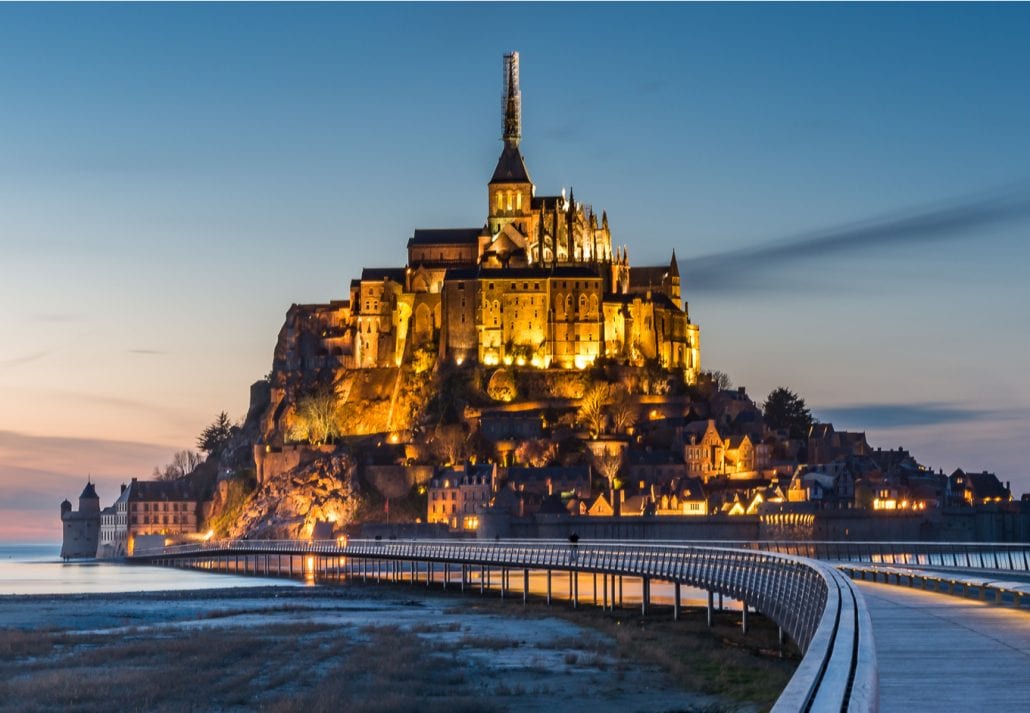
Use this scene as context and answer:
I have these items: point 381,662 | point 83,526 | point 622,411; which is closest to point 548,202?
point 622,411

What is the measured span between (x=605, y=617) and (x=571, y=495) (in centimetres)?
7475

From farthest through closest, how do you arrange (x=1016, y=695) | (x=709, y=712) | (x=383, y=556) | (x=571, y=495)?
(x=571, y=495), (x=383, y=556), (x=709, y=712), (x=1016, y=695)

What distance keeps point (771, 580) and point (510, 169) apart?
137509mm

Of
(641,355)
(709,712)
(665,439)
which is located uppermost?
(641,355)

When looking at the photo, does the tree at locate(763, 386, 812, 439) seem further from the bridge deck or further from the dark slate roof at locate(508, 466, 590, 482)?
the bridge deck

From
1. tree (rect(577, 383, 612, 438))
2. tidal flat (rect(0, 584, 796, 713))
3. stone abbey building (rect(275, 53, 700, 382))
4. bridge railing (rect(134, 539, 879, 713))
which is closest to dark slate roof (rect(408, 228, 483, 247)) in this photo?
stone abbey building (rect(275, 53, 700, 382))

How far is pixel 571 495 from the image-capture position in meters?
128

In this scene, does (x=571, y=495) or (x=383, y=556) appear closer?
(x=383, y=556)

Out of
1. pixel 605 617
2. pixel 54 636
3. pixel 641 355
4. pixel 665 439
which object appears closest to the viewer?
pixel 54 636

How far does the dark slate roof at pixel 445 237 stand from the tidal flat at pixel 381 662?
369 ft

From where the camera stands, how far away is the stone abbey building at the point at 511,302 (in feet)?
504

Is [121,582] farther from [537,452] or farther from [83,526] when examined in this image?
[83,526]

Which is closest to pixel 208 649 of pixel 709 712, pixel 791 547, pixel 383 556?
pixel 709 712

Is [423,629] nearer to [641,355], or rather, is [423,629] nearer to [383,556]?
[383,556]
